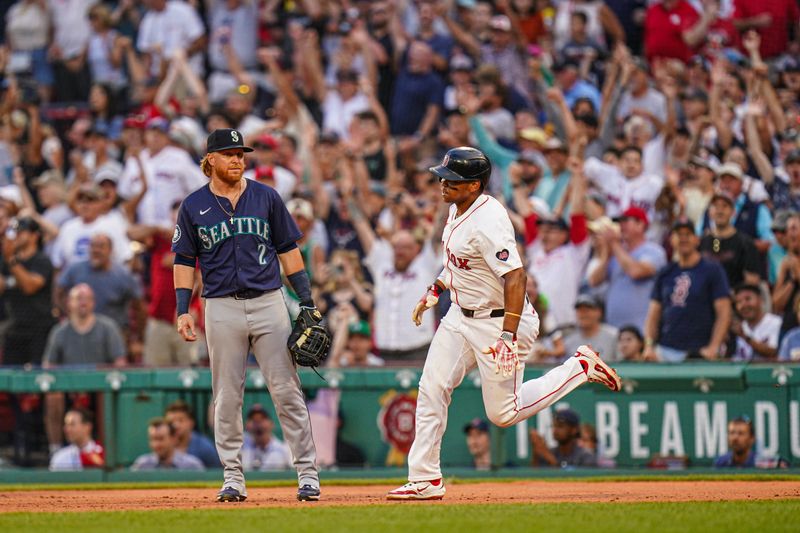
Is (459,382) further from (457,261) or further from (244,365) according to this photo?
(244,365)

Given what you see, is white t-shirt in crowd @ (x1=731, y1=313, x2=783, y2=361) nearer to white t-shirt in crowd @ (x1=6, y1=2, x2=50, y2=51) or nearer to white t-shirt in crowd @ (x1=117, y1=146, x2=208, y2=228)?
white t-shirt in crowd @ (x1=117, y1=146, x2=208, y2=228)

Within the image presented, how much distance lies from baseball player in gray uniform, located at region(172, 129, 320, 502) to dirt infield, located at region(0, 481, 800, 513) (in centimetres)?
50

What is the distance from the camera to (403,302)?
1266cm

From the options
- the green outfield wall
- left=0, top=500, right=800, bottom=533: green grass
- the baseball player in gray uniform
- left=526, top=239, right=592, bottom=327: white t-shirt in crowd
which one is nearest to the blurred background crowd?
left=526, top=239, right=592, bottom=327: white t-shirt in crowd

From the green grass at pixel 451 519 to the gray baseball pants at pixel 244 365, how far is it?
519 mm

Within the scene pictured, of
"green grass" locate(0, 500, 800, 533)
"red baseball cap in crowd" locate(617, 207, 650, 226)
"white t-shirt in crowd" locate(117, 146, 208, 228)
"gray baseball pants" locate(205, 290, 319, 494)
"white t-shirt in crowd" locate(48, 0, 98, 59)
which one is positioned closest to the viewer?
"green grass" locate(0, 500, 800, 533)

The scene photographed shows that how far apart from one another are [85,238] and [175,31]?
15.4 feet

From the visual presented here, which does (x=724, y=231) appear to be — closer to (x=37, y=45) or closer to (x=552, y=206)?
(x=552, y=206)

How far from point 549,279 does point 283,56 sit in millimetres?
6362

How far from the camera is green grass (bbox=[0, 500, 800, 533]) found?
6883 millimetres

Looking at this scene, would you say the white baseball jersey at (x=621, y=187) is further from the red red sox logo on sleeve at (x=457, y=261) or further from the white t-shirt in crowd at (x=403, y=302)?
the red red sox logo on sleeve at (x=457, y=261)

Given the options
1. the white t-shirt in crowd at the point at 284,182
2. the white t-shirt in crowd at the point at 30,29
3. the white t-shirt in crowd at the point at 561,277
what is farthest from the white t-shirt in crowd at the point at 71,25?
the white t-shirt in crowd at the point at 561,277

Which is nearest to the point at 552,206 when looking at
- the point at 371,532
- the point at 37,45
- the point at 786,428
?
the point at 786,428

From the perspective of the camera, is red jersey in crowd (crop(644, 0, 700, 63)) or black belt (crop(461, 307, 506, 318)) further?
red jersey in crowd (crop(644, 0, 700, 63))
